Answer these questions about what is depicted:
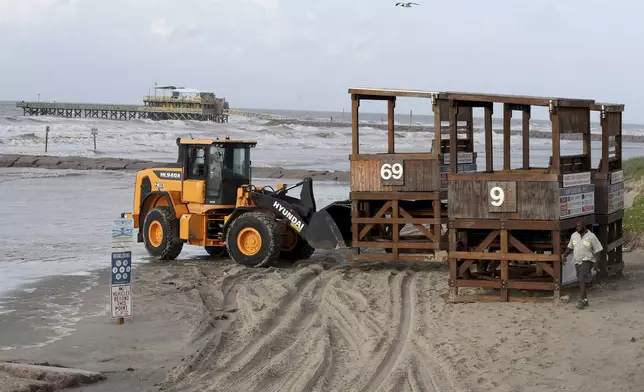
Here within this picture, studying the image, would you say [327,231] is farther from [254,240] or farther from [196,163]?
[196,163]

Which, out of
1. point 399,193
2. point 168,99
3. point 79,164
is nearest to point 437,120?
point 399,193

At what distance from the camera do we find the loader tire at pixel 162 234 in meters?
18.6

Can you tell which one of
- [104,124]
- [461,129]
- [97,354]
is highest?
[104,124]

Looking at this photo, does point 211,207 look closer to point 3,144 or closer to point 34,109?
point 3,144

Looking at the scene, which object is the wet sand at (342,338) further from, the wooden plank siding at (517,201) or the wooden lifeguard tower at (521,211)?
the wooden plank siding at (517,201)

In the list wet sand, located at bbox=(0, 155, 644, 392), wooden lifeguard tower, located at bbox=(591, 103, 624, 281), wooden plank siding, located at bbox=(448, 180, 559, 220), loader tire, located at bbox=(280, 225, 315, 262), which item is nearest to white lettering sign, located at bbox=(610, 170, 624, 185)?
wooden lifeguard tower, located at bbox=(591, 103, 624, 281)

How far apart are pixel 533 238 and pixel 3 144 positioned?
55.9 meters

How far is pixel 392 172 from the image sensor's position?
15773 mm

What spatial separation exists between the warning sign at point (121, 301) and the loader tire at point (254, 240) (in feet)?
15.9

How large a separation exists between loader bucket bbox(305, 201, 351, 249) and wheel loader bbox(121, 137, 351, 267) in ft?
0.06

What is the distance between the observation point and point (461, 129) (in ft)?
57.6

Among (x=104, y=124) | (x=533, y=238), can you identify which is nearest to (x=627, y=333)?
(x=533, y=238)

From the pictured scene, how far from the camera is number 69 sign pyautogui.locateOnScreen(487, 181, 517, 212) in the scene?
13047 mm

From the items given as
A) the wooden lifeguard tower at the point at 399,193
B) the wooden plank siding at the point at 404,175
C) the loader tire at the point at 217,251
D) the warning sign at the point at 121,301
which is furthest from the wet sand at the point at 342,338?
the loader tire at the point at 217,251
